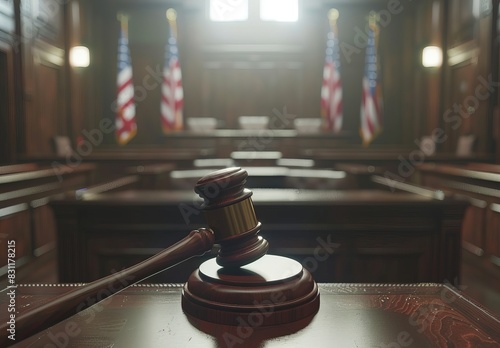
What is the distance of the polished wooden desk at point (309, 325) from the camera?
2.34 feet

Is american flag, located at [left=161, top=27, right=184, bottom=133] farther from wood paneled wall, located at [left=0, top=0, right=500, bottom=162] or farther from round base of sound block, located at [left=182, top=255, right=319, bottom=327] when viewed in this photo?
round base of sound block, located at [left=182, top=255, right=319, bottom=327]

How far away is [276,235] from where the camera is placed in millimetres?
2084

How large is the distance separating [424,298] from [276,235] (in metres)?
1.19

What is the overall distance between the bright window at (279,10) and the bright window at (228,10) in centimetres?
41

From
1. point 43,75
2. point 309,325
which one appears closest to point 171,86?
point 43,75

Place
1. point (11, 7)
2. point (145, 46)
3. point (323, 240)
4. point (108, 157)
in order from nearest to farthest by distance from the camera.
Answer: point (323, 240) < point (108, 157) < point (11, 7) < point (145, 46)

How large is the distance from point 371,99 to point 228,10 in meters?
3.81

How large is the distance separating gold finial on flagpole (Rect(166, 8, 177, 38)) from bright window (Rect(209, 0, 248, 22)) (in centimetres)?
82

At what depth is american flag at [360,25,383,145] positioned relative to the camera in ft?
30.1

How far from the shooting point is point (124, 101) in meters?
9.24

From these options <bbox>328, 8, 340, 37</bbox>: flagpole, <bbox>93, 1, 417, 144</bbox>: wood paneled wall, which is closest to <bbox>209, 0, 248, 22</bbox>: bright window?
<bbox>93, 1, 417, 144</bbox>: wood paneled wall

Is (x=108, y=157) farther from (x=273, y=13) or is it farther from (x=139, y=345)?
(x=273, y=13)

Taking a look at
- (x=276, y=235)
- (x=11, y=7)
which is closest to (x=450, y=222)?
(x=276, y=235)

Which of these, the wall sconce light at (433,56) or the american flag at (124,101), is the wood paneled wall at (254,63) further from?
the wall sconce light at (433,56)
